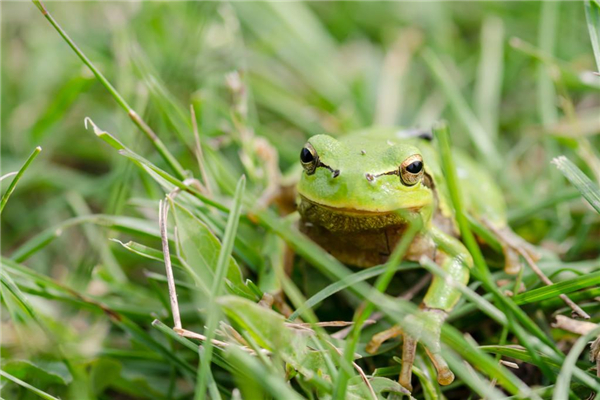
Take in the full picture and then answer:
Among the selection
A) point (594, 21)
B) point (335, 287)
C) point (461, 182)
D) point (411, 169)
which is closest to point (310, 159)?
point (411, 169)

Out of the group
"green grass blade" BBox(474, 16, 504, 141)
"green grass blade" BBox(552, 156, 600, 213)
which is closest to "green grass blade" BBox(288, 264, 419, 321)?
"green grass blade" BBox(552, 156, 600, 213)

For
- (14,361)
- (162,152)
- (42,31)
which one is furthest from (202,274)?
(42,31)

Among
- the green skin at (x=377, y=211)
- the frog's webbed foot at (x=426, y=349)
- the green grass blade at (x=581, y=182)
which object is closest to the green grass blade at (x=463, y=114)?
the green skin at (x=377, y=211)

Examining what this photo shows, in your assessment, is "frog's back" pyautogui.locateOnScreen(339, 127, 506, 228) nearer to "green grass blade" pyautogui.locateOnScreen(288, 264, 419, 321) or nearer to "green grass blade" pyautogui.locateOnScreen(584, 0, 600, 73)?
"green grass blade" pyautogui.locateOnScreen(288, 264, 419, 321)

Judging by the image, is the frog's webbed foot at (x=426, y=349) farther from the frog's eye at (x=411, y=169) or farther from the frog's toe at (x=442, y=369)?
the frog's eye at (x=411, y=169)

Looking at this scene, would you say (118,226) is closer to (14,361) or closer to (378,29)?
(14,361)

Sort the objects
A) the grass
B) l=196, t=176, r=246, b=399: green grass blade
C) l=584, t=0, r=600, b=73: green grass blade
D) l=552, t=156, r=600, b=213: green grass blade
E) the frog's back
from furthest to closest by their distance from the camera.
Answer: the frog's back
l=584, t=0, r=600, b=73: green grass blade
l=552, t=156, r=600, b=213: green grass blade
the grass
l=196, t=176, r=246, b=399: green grass blade
